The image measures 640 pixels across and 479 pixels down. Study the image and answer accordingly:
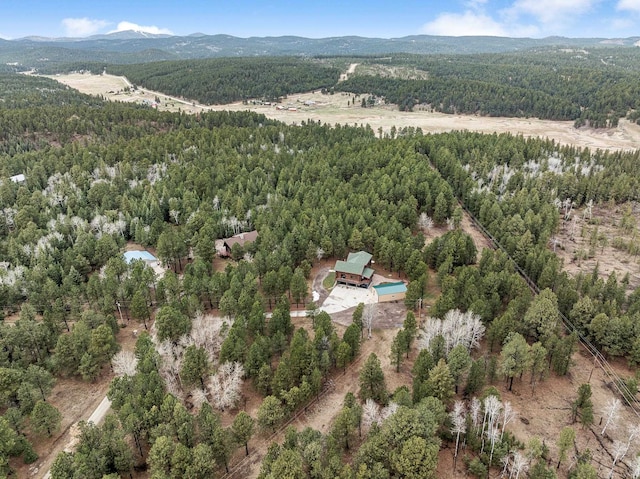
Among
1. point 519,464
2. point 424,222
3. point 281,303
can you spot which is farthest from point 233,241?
point 519,464

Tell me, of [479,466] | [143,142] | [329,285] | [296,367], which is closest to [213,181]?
[143,142]

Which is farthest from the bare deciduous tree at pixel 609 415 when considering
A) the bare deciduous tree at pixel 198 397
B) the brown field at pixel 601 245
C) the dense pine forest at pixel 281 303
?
the bare deciduous tree at pixel 198 397

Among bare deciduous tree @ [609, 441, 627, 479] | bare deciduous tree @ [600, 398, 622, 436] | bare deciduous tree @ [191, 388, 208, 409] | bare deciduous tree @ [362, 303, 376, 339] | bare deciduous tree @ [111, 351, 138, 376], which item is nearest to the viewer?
bare deciduous tree @ [609, 441, 627, 479]

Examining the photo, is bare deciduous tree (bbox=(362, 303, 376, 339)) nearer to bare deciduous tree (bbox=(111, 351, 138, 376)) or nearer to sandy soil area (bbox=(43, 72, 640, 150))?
bare deciduous tree (bbox=(111, 351, 138, 376))

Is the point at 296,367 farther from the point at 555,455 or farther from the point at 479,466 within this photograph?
the point at 555,455

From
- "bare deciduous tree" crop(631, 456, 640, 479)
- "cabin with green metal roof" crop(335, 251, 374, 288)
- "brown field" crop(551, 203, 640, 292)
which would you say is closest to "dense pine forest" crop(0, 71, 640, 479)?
"bare deciduous tree" crop(631, 456, 640, 479)
